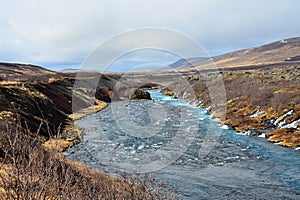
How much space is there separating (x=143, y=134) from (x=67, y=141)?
22.4ft

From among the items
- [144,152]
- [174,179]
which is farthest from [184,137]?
[174,179]

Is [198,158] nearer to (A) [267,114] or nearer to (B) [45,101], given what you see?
(A) [267,114]

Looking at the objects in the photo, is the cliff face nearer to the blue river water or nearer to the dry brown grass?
the dry brown grass

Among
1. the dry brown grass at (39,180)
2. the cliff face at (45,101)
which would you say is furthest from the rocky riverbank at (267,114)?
the cliff face at (45,101)

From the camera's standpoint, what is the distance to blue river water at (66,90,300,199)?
1373 cm

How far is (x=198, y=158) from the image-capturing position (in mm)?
18688

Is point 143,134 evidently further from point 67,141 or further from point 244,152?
point 244,152

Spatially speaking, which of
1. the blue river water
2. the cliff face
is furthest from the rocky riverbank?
the cliff face

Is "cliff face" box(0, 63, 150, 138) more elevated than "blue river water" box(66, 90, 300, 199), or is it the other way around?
"cliff face" box(0, 63, 150, 138)

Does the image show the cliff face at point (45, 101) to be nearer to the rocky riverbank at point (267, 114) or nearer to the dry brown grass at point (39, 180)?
the dry brown grass at point (39, 180)

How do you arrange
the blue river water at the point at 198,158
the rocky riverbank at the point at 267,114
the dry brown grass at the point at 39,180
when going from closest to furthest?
the dry brown grass at the point at 39,180, the blue river water at the point at 198,158, the rocky riverbank at the point at 267,114

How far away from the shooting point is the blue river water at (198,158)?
45.0 feet

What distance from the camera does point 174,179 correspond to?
589 inches

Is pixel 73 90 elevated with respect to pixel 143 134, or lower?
elevated
